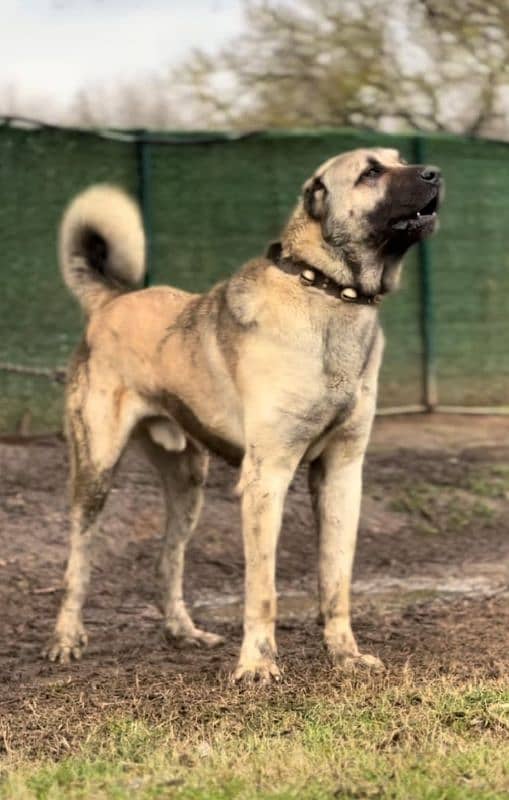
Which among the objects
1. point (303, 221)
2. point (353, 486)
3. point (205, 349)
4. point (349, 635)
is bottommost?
point (349, 635)

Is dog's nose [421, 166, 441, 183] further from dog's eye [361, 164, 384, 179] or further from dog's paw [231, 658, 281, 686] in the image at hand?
dog's paw [231, 658, 281, 686]

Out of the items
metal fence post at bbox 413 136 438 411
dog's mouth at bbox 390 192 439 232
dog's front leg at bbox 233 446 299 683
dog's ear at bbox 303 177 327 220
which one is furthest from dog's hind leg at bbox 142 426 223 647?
metal fence post at bbox 413 136 438 411

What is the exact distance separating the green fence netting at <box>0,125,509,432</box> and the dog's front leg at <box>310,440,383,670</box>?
426 cm

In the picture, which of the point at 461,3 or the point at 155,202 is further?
the point at 461,3

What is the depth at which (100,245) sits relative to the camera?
20.5 ft

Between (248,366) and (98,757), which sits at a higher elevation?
(248,366)

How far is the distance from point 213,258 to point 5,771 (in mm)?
6614

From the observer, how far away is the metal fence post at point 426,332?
10867 millimetres

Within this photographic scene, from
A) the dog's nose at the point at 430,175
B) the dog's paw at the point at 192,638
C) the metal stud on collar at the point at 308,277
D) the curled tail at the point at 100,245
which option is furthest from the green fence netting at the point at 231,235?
the dog's nose at the point at 430,175

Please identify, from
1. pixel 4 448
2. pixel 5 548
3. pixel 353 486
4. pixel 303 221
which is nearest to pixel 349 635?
pixel 353 486

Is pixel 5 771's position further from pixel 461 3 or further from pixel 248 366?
pixel 461 3

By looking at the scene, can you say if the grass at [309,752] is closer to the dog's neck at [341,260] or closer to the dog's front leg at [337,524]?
the dog's front leg at [337,524]

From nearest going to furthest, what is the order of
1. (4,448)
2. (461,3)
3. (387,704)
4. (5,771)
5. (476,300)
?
(5,771)
(387,704)
(4,448)
(476,300)
(461,3)

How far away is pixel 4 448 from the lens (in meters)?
8.82
